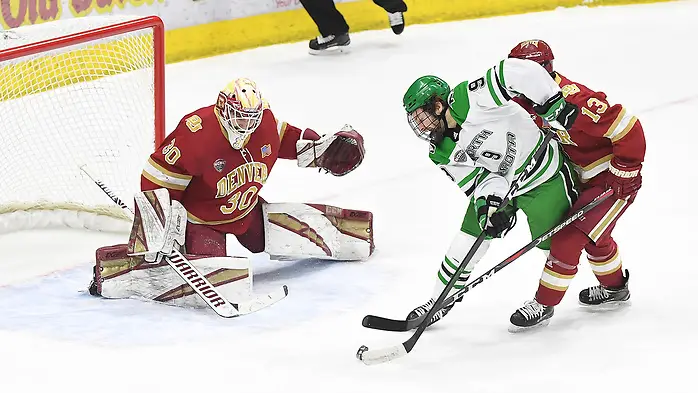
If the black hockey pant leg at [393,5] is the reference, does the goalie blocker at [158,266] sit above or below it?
below

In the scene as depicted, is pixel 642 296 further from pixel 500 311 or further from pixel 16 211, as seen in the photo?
pixel 16 211

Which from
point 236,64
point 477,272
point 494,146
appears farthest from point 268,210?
point 236,64

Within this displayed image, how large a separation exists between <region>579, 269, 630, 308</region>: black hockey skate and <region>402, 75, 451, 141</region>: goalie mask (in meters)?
0.70

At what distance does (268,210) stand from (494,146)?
0.95 metres

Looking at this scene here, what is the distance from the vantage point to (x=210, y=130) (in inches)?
131

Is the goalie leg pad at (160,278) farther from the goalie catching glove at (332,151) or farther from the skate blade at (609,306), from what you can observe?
the skate blade at (609,306)

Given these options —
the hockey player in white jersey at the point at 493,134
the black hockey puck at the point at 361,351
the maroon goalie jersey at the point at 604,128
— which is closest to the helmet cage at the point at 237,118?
the hockey player in white jersey at the point at 493,134

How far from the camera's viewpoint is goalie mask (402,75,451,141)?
2.91 metres

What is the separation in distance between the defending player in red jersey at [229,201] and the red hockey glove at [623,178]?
3.01 feet

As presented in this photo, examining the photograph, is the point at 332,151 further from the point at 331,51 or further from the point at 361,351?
the point at 331,51

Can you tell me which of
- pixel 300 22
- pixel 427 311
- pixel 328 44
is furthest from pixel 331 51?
pixel 427 311

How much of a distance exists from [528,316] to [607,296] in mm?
289

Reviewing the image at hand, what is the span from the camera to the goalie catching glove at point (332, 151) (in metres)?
3.66

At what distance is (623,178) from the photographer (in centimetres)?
301
